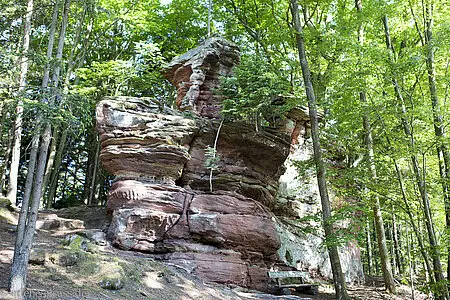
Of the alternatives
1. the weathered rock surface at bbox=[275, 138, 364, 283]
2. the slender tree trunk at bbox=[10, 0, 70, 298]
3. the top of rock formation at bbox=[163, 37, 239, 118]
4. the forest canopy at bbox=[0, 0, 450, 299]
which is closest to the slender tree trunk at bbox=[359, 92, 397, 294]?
the forest canopy at bbox=[0, 0, 450, 299]

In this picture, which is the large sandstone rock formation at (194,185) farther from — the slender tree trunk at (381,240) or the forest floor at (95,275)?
the slender tree trunk at (381,240)

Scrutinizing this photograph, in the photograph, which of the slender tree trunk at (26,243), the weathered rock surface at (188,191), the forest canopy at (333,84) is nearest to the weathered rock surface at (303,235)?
the weathered rock surface at (188,191)

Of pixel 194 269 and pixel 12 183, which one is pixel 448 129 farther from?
pixel 12 183

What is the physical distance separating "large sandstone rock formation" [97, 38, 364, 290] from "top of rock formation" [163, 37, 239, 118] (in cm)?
6

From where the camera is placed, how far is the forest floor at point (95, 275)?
6598mm

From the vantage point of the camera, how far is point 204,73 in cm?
1520

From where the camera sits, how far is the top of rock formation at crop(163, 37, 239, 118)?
14891mm

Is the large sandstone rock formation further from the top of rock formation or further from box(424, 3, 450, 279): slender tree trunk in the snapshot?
box(424, 3, 450, 279): slender tree trunk

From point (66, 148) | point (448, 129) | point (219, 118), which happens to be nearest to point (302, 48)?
point (219, 118)

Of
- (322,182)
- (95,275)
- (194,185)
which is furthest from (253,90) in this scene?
(95,275)

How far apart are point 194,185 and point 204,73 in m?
5.01

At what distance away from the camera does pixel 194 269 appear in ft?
34.3

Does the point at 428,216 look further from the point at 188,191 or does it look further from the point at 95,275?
the point at 95,275

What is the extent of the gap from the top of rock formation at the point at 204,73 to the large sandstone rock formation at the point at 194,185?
0.20 feet
